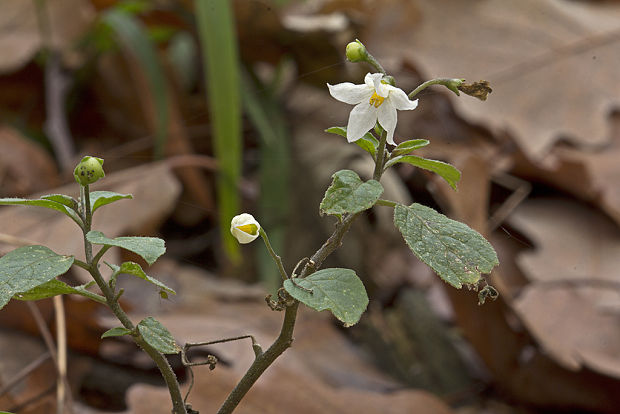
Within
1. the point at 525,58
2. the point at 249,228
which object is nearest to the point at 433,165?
the point at 249,228

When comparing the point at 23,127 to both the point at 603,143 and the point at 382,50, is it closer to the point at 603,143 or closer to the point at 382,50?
the point at 382,50

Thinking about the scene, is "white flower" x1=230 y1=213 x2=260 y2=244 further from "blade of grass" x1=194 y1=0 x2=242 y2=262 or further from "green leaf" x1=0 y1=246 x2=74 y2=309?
"blade of grass" x1=194 y1=0 x2=242 y2=262

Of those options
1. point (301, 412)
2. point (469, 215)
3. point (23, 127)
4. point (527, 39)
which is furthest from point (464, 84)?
point (23, 127)

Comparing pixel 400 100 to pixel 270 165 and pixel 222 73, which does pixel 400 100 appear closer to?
pixel 222 73

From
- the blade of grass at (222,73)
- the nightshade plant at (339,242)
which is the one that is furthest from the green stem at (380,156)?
the blade of grass at (222,73)

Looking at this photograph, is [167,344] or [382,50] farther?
[382,50]

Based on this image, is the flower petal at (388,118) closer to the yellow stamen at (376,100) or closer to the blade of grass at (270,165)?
the yellow stamen at (376,100)

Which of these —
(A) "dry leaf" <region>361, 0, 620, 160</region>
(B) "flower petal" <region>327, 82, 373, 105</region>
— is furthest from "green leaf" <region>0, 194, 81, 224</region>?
(A) "dry leaf" <region>361, 0, 620, 160</region>
